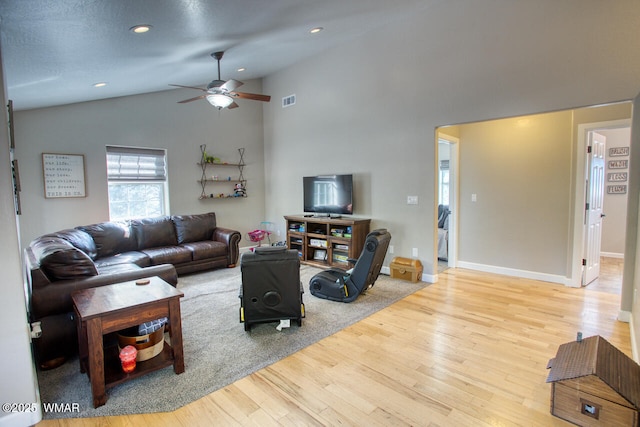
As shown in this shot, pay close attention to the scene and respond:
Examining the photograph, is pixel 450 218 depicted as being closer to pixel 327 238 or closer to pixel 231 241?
pixel 327 238

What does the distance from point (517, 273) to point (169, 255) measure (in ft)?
16.7

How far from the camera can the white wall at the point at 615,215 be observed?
5.99 m

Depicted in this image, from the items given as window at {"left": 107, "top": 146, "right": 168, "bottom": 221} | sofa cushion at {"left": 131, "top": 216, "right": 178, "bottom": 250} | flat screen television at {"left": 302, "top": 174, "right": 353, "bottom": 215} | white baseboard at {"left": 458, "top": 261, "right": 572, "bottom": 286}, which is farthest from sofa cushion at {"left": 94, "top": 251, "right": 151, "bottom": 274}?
white baseboard at {"left": 458, "top": 261, "right": 572, "bottom": 286}

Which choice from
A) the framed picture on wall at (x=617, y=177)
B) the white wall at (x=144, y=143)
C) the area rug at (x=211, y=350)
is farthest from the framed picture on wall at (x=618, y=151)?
the white wall at (x=144, y=143)

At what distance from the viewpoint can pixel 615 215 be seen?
608cm

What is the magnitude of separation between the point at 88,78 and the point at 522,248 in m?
5.90

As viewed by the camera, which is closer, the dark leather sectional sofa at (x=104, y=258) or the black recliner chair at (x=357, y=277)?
the dark leather sectional sofa at (x=104, y=258)

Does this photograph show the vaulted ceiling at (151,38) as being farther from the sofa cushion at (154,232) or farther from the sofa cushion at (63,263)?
the sofa cushion at (154,232)

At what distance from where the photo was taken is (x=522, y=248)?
4680 millimetres

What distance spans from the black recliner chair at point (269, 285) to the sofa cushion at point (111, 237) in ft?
8.94

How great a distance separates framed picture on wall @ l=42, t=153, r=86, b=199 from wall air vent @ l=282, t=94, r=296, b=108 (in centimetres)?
350

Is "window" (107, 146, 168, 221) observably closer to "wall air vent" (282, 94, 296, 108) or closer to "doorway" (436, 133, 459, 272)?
"wall air vent" (282, 94, 296, 108)

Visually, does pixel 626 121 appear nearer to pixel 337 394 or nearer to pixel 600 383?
pixel 600 383

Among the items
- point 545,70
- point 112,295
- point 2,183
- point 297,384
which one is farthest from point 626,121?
point 2,183
